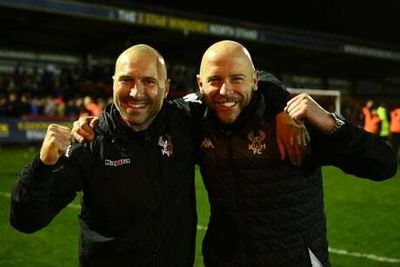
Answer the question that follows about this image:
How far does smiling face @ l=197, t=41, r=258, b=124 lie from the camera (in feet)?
7.77

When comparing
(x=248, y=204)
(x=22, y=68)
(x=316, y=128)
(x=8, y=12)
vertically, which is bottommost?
(x=248, y=204)

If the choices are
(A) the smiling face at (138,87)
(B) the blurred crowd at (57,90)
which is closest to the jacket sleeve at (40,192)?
(A) the smiling face at (138,87)

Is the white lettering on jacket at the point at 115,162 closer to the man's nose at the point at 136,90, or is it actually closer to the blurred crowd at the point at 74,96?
the man's nose at the point at 136,90

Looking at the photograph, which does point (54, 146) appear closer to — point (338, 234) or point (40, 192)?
point (40, 192)

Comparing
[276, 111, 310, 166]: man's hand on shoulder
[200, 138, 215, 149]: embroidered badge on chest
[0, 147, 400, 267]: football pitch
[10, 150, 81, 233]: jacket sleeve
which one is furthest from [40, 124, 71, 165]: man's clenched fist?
[0, 147, 400, 267]: football pitch

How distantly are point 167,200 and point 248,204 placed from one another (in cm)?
35

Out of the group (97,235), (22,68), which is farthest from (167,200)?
(22,68)

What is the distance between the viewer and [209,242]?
2.51 meters

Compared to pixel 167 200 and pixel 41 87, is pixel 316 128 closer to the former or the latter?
pixel 167 200

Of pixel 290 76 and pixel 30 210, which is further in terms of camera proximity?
pixel 290 76

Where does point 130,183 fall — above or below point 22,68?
below

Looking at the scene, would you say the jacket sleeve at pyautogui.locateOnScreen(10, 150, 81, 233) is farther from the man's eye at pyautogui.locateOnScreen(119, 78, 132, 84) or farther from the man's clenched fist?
the man's eye at pyautogui.locateOnScreen(119, 78, 132, 84)

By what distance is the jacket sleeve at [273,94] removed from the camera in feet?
8.21

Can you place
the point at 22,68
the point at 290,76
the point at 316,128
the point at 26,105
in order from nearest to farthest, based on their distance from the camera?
the point at 316,128 → the point at 26,105 → the point at 22,68 → the point at 290,76
